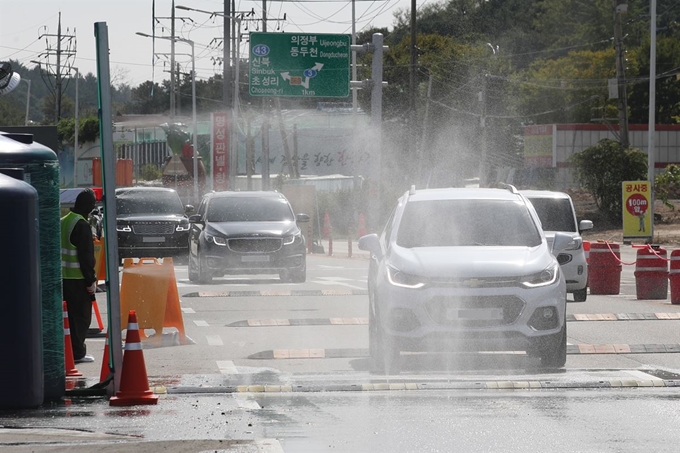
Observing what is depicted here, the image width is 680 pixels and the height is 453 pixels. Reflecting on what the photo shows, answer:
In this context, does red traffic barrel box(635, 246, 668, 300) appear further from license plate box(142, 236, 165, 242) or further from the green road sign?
the green road sign

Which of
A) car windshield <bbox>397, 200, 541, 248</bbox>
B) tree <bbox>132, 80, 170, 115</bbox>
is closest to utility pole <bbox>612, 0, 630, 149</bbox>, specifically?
car windshield <bbox>397, 200, 541, 248</bbox>

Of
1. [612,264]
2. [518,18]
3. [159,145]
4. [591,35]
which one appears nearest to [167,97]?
[159,145]

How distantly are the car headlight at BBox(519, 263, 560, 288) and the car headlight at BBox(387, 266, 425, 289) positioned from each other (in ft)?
2.94

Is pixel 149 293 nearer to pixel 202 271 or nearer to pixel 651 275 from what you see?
pixel 651 275

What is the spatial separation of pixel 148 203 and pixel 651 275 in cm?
1555

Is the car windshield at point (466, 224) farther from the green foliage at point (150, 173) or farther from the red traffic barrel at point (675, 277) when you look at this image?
the green foliage at point (150, 173)

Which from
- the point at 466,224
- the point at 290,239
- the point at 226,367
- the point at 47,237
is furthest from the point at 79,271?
the point at 290,239

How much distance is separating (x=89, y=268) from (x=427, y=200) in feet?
11.1

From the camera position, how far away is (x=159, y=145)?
5049 inches

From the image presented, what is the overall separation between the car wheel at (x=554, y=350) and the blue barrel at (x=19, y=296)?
15.1ft

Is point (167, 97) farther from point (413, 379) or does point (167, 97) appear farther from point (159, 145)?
point (413, 379)

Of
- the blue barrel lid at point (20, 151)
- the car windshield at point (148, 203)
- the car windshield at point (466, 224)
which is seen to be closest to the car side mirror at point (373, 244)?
Answer: the car windshield at point (466, 224)

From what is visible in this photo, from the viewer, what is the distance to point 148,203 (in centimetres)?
3325

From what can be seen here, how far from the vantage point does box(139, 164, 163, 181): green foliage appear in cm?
11719
